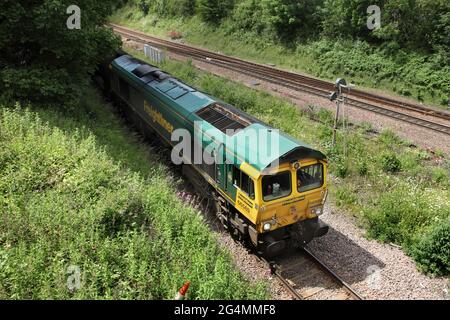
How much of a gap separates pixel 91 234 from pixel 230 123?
5.55 meters

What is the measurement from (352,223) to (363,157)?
440 centimetres

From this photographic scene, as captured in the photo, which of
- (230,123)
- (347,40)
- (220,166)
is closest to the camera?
(220,166)

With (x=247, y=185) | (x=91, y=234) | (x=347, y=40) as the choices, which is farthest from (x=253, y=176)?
(x=347, y=40)

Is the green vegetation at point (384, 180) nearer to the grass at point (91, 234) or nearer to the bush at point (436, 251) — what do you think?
the bush at point (436, 251)

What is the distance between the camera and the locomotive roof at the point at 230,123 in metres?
9.82

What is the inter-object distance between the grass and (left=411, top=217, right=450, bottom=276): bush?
4810 mm

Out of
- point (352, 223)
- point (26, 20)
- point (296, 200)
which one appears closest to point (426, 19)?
point (352, 223)

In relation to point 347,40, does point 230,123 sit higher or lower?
lower

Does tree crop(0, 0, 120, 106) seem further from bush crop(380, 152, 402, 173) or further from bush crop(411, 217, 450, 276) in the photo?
bush crop(411, 217, 450, 276)

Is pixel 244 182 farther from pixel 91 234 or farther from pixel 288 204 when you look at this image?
pixel 91 234

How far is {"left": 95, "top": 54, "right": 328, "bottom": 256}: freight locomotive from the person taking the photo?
9.76m

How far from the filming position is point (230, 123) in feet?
39.4

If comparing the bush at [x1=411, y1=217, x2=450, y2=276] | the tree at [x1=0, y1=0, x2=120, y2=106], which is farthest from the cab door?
the tree at [x1=0, y1=0, x2=120, y2=106]

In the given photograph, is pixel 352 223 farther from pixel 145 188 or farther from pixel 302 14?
pixel 302 14
